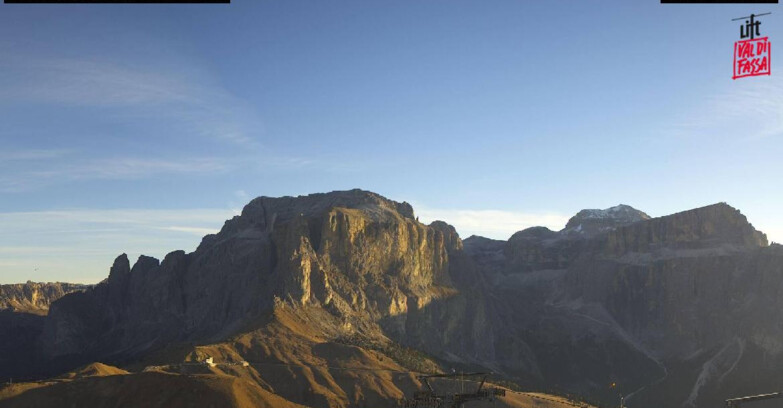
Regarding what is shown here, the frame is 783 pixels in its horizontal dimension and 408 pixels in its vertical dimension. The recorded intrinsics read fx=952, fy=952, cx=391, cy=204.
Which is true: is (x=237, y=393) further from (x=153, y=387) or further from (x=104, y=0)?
(x=104, y=0)

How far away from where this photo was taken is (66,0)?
6856cm

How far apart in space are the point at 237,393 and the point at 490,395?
6723 cm

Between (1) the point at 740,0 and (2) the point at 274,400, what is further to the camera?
(2) the point at 274,400

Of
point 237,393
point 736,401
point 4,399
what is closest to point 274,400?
point 237,393

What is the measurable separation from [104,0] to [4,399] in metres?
114

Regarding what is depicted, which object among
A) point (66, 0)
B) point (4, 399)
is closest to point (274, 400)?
point (4, 399)

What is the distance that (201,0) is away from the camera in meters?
65.8

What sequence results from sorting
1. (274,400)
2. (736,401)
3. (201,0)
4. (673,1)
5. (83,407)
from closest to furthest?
(201,0), (673,1), (736,401), (83,407), (274,400)

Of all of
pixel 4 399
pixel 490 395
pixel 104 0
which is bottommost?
pixel 4 399

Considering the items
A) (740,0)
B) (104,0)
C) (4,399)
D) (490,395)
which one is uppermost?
(740,0)

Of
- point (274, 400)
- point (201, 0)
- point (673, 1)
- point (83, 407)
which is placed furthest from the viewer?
point (274, 400)

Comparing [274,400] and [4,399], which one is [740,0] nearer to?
[274,400]

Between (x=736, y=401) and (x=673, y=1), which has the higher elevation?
(x=673, y=1)

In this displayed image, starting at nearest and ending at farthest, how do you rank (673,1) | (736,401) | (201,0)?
(201,0), (673,1), (736,401)
